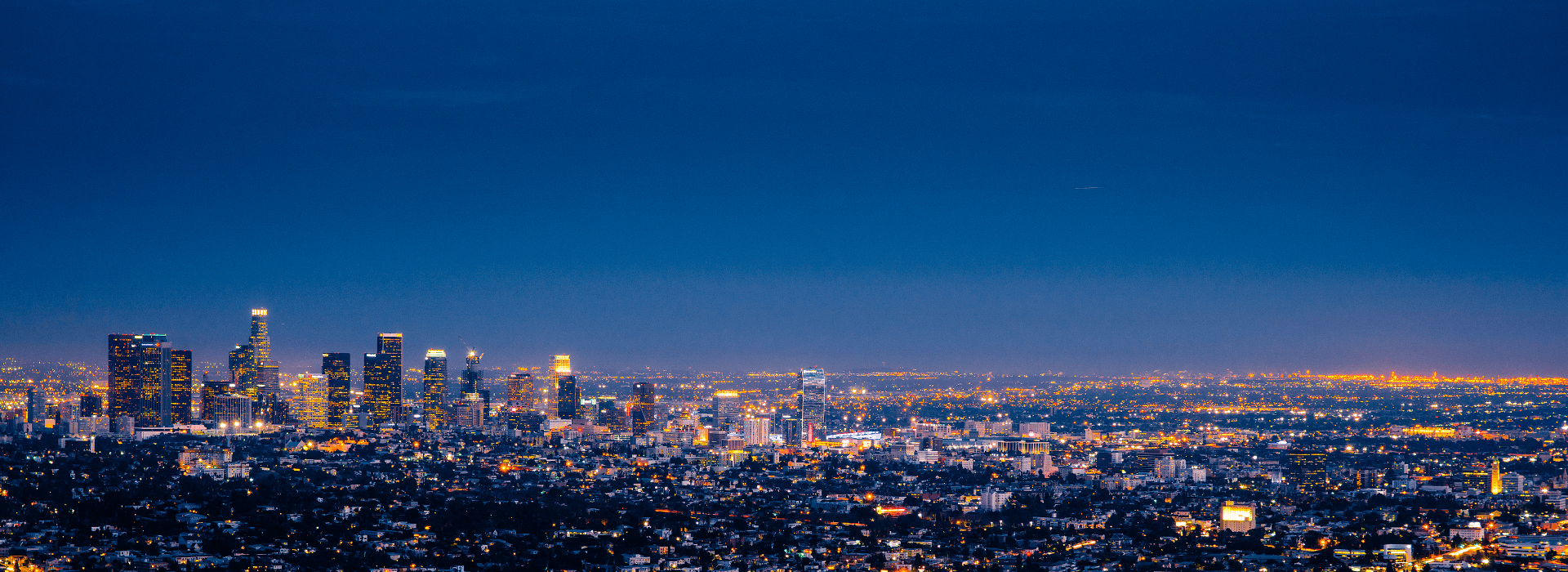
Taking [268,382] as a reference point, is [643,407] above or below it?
below

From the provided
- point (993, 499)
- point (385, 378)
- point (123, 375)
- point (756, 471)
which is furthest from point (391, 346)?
point (993, 499)

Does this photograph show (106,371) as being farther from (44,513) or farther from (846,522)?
(846,522)

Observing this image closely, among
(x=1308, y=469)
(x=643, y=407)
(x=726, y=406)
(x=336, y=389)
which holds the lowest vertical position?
(x=1308, y=469)

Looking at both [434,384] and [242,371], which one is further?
[434,384]

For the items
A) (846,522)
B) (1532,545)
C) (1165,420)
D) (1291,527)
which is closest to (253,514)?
(846,522)

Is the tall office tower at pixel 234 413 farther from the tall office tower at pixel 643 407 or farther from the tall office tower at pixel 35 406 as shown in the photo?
the tall office tower at pixel 643 407

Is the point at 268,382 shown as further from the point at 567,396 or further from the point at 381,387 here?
the point at 567,396

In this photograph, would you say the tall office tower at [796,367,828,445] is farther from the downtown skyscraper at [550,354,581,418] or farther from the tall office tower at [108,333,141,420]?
the tall office tower at [108,333,141,420]

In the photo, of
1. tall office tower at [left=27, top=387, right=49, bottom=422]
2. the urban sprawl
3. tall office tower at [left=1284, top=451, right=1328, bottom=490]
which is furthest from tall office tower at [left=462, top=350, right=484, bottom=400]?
tall office tower at [left=1284, top=451, right=1328, bottom=490]
